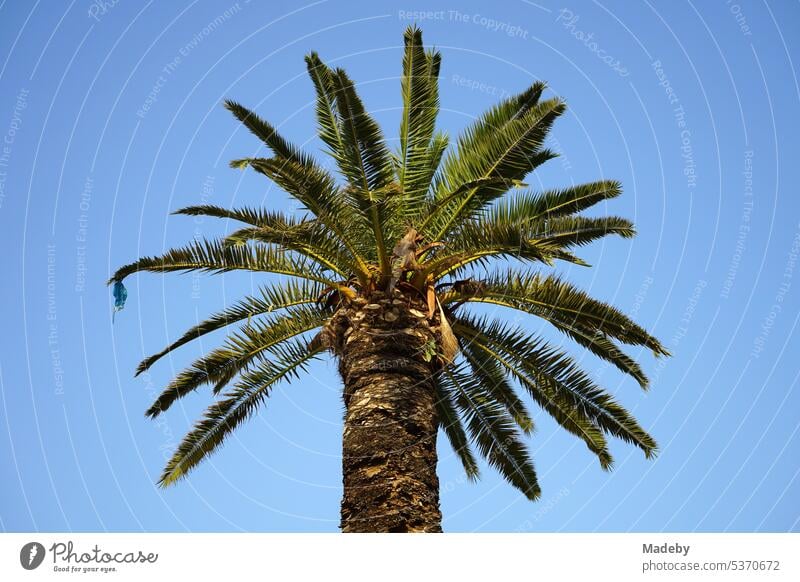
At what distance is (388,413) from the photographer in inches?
545

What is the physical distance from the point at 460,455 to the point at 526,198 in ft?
19.3

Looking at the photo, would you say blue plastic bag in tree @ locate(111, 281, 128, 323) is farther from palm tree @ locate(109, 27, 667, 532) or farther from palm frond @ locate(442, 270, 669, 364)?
palm frond @ locate(442, 270, 669, 364)

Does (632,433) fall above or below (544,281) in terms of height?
below

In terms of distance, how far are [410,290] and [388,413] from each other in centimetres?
213

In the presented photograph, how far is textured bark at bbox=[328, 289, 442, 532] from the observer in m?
13.1

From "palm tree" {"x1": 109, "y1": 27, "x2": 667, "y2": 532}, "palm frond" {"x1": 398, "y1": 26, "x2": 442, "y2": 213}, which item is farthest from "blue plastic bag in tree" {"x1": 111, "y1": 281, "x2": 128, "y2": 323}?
"palm frond" {"x1": 398, "y1": 26, "x2": 442, "y2": 213}

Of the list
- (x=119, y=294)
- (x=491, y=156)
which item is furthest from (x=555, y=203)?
(x=119, y=294)

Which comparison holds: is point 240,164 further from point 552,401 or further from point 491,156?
point 552,401

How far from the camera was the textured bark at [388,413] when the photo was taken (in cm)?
1315

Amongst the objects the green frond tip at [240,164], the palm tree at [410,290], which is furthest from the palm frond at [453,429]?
the green frond tip at [240,164]
